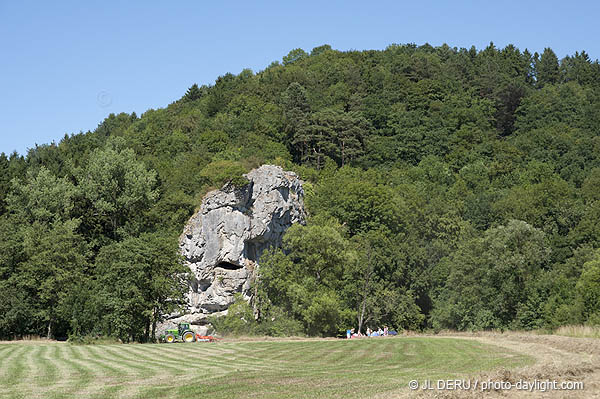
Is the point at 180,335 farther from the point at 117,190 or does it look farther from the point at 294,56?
the point at 294,56

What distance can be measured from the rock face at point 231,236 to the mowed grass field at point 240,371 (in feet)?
103

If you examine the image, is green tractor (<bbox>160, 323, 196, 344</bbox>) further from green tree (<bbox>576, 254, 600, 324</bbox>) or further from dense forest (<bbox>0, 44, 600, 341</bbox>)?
green tree (<bbox>576, 254, 600, 324</bbox>)

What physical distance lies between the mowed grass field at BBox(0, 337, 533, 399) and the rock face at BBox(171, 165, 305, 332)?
1233 inches

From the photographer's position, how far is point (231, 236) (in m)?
68.6

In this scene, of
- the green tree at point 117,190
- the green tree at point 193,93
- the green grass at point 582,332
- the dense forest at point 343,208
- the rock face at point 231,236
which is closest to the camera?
the green grass at point 582,332

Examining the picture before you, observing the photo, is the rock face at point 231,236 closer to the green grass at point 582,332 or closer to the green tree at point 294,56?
the green grass at point 582,332

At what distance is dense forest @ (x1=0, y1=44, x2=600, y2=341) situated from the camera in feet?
196

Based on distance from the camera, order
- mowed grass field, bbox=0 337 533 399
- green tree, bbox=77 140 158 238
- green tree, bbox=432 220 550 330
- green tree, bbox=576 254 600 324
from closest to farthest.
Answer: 1. mowed grass field, bbox=0 337 533 399
2. green tree, bbox=576 254 600 324
3. green tree, bbox=432 220 550 330
4. green tree, bbox=77 140 158 238

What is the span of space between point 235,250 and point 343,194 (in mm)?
20029

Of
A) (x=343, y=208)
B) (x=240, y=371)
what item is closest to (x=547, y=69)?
(x=343, y=208)

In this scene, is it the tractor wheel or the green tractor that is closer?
the green tractor

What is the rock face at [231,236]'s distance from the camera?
66062mm

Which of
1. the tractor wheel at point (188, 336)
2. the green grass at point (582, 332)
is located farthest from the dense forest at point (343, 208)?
the green grass at point (582, 332)

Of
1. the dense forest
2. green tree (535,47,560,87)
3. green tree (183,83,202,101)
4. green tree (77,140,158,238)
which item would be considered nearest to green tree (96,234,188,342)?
the dense forest
